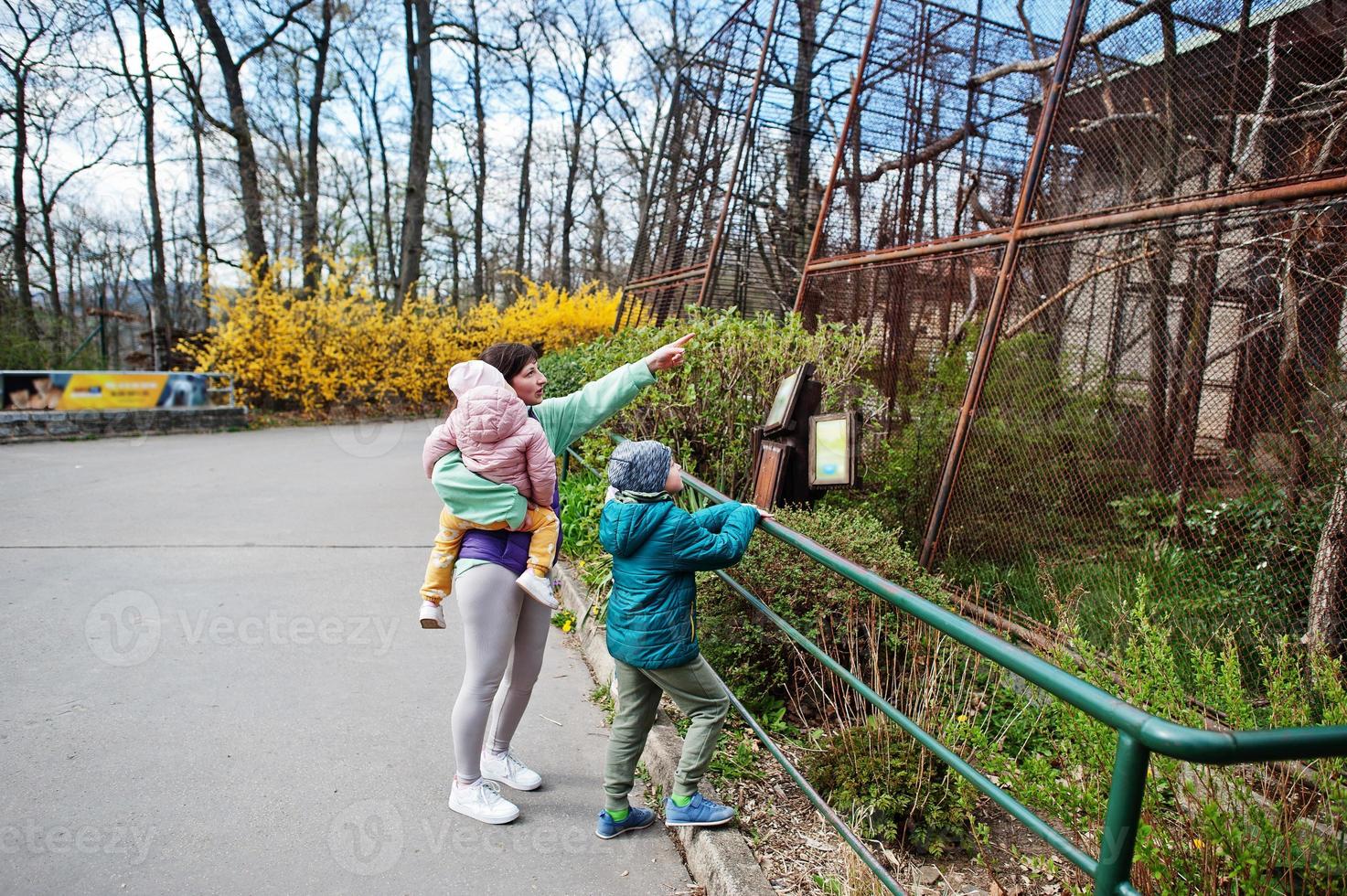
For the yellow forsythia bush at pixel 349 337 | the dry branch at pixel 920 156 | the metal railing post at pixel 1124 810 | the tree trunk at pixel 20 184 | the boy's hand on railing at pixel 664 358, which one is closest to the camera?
the metal railing post at pixel 1124 810

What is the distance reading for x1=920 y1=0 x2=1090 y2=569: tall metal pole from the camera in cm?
460

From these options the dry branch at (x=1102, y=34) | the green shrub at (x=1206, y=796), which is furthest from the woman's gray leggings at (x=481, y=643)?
the dry branch at (x=1102, y=34)

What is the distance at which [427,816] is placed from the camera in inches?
112

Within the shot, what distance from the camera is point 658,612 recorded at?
260cm

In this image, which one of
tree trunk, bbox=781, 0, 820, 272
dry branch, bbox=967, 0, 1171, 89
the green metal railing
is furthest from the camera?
tree trunk, bbox=781, 0, 820, 272

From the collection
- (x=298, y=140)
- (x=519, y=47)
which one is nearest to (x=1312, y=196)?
(x=519, y=47)

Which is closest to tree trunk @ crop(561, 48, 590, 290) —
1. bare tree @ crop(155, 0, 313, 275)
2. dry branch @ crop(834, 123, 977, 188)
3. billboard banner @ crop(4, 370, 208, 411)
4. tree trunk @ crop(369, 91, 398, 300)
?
tree trunk @ crop(369, 91, 398, 300)

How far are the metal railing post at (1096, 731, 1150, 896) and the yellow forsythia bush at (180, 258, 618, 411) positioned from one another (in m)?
13.6

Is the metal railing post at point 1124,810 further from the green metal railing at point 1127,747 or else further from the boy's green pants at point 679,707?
the boy's green pants at point 679,707

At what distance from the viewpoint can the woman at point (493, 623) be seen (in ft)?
8.99

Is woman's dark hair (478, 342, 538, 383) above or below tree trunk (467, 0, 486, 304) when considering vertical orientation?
below

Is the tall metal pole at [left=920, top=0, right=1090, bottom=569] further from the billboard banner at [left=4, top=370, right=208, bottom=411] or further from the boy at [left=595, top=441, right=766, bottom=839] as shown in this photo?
the billboard banner at [left=4, top=370, right=208, bottom=411]

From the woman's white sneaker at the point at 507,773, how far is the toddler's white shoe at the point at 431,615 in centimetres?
62

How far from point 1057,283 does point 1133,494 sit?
5.68 ft
